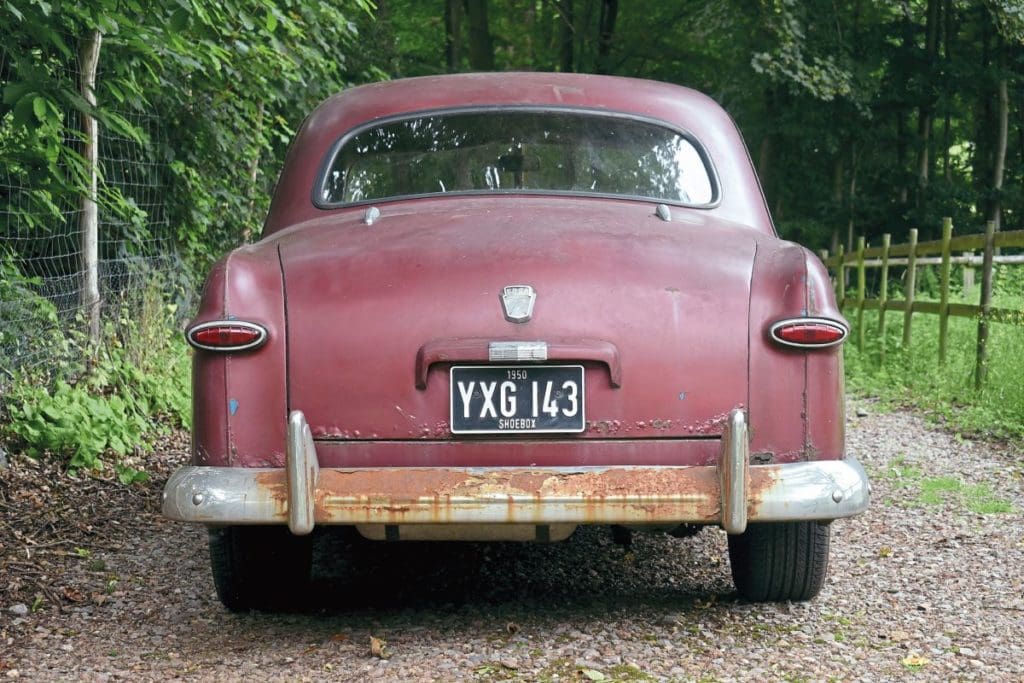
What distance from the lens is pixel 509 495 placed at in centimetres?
329

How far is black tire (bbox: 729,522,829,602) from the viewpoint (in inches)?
152

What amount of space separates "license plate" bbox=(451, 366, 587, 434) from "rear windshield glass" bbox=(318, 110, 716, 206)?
100 centimetres

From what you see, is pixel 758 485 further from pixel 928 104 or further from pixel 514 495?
pixel 928 104

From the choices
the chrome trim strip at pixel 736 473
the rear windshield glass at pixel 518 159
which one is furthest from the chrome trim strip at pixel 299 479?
the rear windshield glass at pixel 518 159

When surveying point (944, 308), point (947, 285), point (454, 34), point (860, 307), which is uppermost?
point (454, 34)

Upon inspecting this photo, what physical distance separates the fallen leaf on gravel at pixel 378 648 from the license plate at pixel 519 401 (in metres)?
0.66

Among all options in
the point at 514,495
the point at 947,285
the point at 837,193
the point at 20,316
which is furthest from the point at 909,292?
the point at 837,193

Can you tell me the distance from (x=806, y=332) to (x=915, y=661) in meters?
0.95

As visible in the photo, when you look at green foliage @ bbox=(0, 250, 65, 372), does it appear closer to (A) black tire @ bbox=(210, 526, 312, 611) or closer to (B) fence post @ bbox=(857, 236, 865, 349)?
(A) black tire @ bbox=(210, 526, 312, 611)

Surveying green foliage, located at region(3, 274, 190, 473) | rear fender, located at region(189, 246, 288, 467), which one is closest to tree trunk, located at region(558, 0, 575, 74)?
green foliage, located at region(3, 274, 190, 473)

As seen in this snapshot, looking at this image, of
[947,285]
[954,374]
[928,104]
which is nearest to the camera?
[954,374]

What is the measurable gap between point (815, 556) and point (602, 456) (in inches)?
35.6

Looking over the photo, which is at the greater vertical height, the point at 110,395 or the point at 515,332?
the point at 515,332

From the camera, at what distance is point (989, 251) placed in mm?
9391
